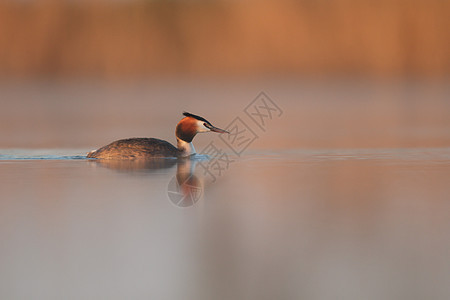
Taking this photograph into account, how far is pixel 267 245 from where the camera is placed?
20.9 feet

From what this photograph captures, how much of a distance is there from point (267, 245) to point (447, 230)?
1562 mm

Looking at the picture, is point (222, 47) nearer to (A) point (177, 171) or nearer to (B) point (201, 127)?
(B) point (201, 127)

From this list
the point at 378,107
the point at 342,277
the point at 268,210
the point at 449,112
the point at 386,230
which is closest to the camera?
the point at 342,277

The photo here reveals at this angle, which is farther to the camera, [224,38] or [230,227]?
[224,38]

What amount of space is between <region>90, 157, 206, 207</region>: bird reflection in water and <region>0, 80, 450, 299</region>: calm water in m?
0.02

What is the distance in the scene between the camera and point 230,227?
6992 mm

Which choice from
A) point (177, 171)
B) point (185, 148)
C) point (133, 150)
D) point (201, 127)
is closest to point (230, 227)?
point (177, 171)

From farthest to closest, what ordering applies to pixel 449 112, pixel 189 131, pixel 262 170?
pixel 449 112
pixel 189 131
pixel 262 170

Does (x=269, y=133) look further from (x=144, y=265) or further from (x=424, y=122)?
(x=144, y=265)

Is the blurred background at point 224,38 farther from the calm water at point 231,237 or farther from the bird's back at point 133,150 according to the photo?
the calm water at point 231,237

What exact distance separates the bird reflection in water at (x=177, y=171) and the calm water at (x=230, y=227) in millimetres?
24

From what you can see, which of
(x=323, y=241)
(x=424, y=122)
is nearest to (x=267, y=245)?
(x=323, y=241)

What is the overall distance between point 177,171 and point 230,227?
4594 millimetres

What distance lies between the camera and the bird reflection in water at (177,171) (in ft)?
28.5
